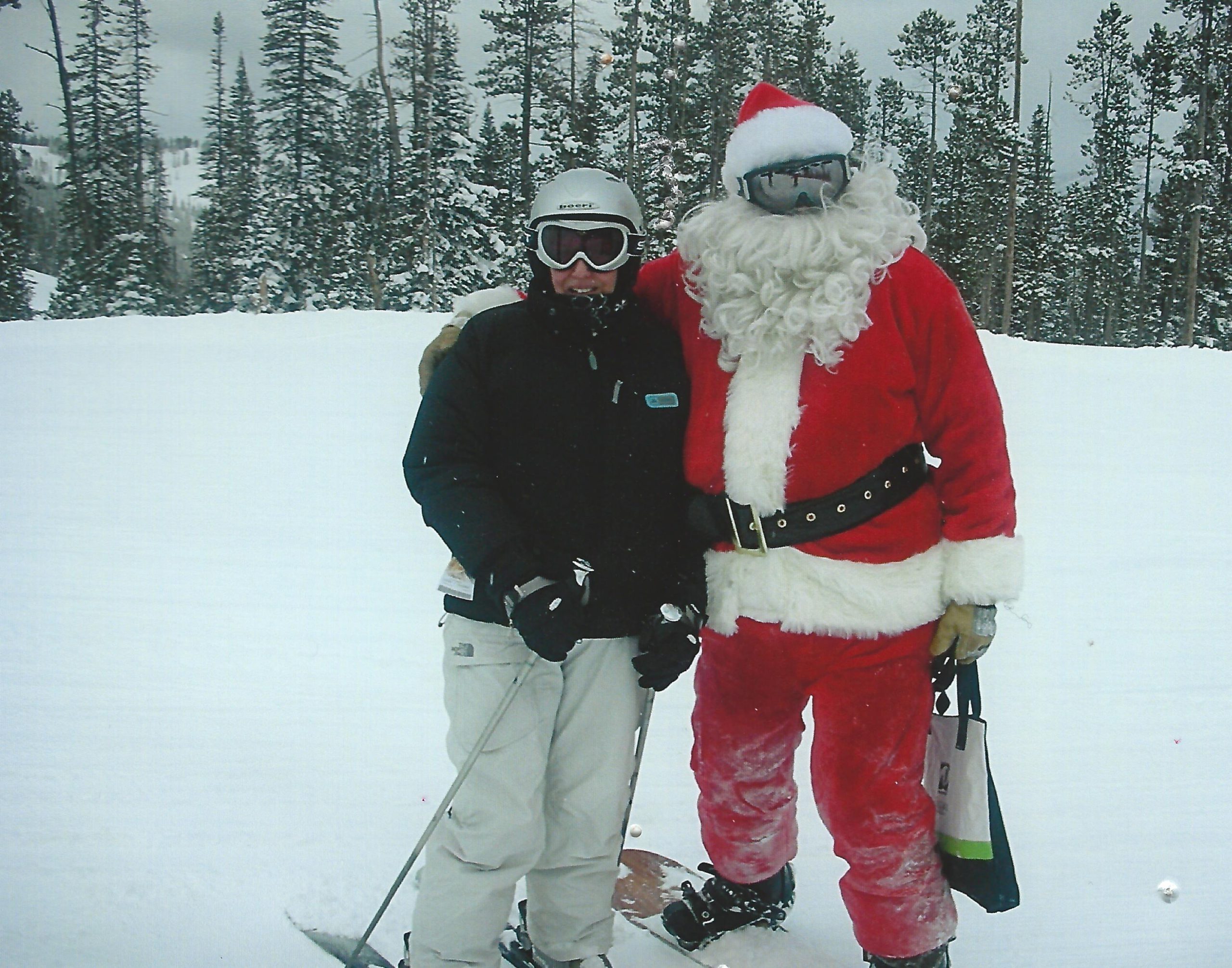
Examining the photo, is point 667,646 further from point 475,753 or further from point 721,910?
point 721,910

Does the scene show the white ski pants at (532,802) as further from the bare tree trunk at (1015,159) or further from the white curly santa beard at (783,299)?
the bare tree trunk at (1015,159)

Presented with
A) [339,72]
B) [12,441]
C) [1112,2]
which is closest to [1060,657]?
[12,441]

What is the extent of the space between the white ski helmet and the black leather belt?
2.18 feet

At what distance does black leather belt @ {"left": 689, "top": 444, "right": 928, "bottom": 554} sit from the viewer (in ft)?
6.91

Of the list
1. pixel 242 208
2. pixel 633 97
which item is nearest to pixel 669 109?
pixel 633 97

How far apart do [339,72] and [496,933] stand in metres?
23.4

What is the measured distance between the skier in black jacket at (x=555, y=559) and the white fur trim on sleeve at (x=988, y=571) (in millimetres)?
593

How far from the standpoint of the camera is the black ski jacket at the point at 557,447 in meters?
2.01

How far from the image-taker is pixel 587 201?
81.0 inches

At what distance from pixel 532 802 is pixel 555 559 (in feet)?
1.74

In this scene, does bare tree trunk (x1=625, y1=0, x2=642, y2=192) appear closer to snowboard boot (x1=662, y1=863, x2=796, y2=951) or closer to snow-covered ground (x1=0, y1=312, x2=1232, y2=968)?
snow-covered ground (x1=0, y1=312, x2=1232, y2=968)

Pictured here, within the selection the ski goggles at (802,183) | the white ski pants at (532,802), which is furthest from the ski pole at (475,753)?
the ski goggles at (802,183)

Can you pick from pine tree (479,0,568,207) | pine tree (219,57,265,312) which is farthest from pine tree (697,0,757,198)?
pine tree (219,57,265,312)

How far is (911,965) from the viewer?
7.04ft
